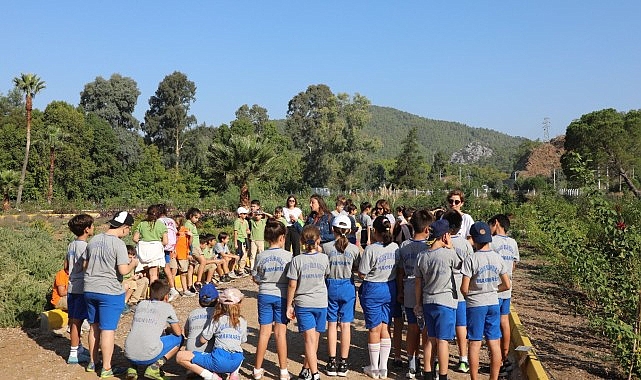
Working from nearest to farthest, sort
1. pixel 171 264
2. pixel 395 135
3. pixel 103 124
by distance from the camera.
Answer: pixel 171 264 → pixel 103 124 → pixel 395 135

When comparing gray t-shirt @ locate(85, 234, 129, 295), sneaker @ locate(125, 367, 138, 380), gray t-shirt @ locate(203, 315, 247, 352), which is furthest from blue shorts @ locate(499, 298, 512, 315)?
gray t-shirt @ locate(85, 234, 129, 295)

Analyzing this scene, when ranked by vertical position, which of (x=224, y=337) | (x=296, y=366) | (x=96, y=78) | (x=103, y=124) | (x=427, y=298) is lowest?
(x=296, y=366)

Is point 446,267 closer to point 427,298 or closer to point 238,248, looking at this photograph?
point 427,298

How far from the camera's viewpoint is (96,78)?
53188 mm

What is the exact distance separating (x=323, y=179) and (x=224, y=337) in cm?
4920

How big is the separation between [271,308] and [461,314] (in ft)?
6.11

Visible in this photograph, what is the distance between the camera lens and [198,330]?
5.71 m

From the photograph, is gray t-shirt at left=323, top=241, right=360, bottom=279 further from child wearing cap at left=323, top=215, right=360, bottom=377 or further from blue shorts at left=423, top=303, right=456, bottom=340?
blue shorts at left=423, top=303, right=456, bottom=340

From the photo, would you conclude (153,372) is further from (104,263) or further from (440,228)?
(440,228)

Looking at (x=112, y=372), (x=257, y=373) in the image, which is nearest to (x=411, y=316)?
(x=257, y=373)

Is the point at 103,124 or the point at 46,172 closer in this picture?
the point at 46,172

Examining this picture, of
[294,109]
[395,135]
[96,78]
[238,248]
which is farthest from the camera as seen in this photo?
[395,135]

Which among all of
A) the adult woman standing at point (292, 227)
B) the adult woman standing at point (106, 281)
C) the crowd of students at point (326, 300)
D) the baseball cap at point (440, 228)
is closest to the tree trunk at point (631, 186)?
the adult woman standing at point (292, 227)

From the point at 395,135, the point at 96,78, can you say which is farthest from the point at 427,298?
the point at 395,135
